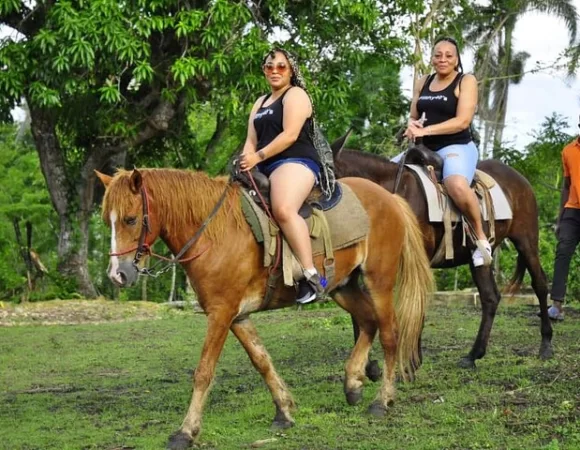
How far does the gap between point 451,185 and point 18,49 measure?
8.96 meters

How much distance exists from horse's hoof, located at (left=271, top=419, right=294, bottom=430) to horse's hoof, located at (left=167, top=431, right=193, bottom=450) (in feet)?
2.24

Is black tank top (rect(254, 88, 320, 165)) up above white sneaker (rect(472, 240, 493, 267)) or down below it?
above

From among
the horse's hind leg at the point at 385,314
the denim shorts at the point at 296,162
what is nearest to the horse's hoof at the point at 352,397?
the horse's hind leg at the point at 385,314

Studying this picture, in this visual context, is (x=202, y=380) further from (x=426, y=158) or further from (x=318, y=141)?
(x=426, y=158)

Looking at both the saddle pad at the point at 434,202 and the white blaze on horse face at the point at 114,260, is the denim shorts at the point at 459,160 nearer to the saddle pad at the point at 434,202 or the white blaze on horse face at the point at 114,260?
the saddle pad at the point at 434,202

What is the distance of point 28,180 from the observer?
31812mm

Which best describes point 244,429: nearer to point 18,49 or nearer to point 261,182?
point 261,182

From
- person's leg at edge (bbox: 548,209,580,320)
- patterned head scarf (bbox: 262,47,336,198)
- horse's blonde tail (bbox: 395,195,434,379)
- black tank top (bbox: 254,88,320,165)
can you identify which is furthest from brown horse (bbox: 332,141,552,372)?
black tank top (bbox: 254,88,320,165)

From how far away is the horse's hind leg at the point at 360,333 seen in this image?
715cm

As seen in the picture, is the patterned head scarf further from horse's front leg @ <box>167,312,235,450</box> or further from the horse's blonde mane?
horse's front leg @ <box>167,312,235,450</box>

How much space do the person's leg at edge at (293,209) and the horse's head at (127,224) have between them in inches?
34.2

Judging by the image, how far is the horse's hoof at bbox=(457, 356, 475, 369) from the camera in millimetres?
8609

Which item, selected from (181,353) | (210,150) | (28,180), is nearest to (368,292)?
(181,353)

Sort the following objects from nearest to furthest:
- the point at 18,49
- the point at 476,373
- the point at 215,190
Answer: the point at 215,190
the point at 476,373
the point at 18,49
